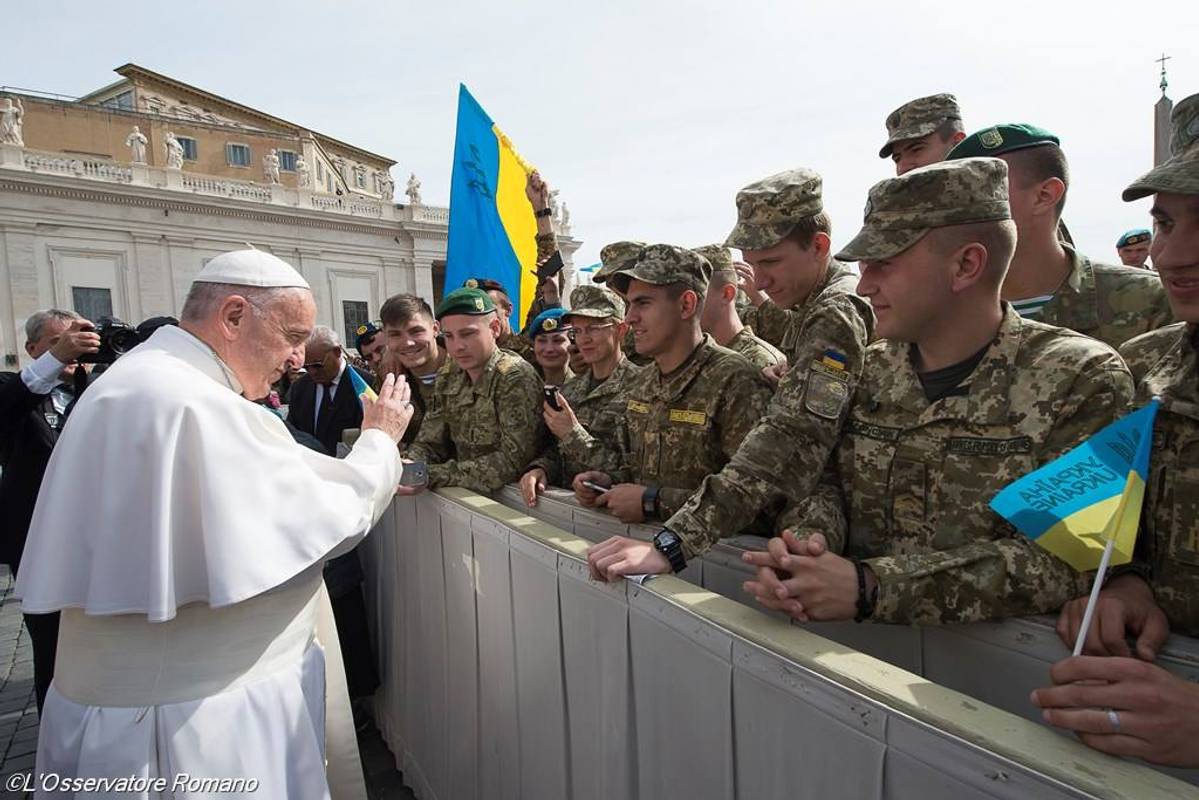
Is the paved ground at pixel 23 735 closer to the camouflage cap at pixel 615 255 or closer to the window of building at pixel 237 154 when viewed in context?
the camouflage cap at pixel 615 255

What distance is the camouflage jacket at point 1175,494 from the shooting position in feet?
4.80

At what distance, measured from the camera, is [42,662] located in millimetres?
3730

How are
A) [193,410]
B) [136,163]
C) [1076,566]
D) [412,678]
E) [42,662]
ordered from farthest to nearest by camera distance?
[136,163] < [42,662] < [412,678] < [193,410] < [1076,566]

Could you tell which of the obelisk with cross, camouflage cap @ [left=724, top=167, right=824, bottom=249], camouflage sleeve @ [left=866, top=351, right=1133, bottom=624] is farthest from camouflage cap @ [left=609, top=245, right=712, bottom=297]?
the obelisk with cross

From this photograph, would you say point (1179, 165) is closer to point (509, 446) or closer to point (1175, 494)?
point (1175, 494)

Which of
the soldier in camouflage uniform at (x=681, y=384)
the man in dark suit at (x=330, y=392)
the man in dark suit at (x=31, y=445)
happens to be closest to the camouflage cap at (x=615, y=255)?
the soldier in camouflage uniform at (x=681, y=384)

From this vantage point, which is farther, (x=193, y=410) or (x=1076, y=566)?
(x=193, y=410)

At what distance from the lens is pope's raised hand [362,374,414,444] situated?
2664mm

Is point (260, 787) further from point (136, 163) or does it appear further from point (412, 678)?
point (136, 163)

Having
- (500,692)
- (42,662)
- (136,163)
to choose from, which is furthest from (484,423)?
(136,163)

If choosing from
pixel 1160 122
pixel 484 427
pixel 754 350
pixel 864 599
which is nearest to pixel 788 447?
pixel 864 599

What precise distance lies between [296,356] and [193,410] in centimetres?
64

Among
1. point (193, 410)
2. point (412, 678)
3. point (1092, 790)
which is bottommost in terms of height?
point (412, 678)

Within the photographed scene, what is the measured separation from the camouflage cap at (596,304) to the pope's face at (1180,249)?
107 inches
